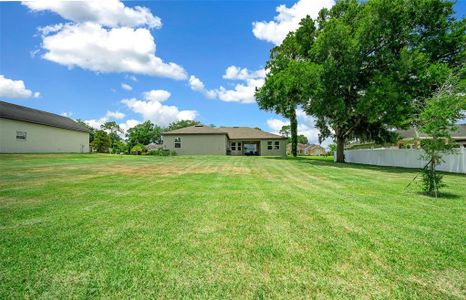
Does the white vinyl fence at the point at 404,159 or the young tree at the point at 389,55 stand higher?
the young tree at the point at 389,55

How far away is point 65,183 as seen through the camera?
818cm

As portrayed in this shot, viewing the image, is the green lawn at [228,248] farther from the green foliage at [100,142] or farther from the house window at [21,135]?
the green foliage at [100,142]

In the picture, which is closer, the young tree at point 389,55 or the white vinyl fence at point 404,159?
the white vinyl fence at point 404,159

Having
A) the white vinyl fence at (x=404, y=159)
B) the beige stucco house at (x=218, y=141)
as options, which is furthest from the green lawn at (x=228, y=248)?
the beige stucco house at (x=218, y=141)

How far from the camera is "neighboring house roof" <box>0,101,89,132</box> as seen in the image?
25.2 m

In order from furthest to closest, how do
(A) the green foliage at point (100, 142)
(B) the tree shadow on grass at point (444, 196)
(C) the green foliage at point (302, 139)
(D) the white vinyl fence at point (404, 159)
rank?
(C) the green foliage at point (302, 139), (A) the green foliage at point (100, 142), (D) the white vinyl fence at point (404, 159), (B) the tree shadow on grass at point (444, 196)

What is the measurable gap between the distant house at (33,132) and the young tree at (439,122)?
31.5m

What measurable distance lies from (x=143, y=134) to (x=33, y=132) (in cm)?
4217

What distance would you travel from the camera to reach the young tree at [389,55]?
16480 mm

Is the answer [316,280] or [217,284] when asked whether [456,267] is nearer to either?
[316,280]

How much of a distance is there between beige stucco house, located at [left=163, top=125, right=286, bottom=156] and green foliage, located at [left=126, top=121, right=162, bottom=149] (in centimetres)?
3551

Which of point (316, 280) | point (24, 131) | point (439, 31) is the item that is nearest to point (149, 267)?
point (316, 280)

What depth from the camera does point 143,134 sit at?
6950 centimetres

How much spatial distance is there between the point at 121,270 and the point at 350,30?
21569 millimetres
